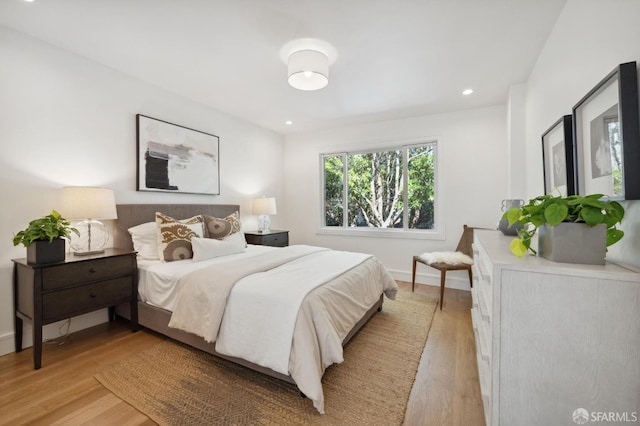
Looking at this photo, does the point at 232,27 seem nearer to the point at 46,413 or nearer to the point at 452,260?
the point at 46,413

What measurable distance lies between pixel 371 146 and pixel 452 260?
7.02ft

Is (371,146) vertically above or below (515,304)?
above

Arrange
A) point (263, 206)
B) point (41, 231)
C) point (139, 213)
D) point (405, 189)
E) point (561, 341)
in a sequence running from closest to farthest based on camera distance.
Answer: point (561, 341)
point (41, 231)
point (139, 213)
point (263, 206)
point (405, 189)

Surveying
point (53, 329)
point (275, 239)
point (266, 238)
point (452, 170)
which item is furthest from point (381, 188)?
point (53, 329)

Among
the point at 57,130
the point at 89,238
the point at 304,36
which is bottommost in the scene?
the point at 89,238

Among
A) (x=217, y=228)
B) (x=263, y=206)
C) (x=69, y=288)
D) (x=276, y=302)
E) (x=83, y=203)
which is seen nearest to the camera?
(x=276, y=302)

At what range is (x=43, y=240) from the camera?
1919 millimetres

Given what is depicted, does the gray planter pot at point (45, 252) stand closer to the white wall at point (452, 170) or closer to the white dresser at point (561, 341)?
the white dresser at point (561, 341)

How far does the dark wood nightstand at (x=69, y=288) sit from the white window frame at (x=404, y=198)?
2.95 metres

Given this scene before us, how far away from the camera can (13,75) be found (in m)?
2.09

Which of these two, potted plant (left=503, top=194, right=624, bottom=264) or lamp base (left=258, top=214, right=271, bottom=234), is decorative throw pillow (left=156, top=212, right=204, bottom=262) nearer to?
lamp base (left=258, top=214, right=271, bottom=234)

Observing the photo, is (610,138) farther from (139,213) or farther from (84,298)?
(139,213)

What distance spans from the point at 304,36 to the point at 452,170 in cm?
271

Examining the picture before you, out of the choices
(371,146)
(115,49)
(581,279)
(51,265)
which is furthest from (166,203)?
(581,279)
